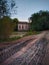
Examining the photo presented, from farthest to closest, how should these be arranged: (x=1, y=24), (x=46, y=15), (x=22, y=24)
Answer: (x=22, y=24) < (x=46, y=15) < (x=1, y=24)

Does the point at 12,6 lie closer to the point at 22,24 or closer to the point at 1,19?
the point at 1,19

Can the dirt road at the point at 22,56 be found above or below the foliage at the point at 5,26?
below

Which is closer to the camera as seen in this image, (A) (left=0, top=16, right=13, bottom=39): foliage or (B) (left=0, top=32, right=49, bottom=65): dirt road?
(B) (left=0, top=32, right=49, bottom=65): dirt road

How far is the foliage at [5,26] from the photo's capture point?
81.7 feet

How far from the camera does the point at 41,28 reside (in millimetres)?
63438

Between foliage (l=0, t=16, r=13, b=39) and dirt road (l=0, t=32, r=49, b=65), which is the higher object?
foliage (l=0, t=16, r=13, b=39)

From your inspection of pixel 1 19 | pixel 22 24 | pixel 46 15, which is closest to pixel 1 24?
pixel 1 19

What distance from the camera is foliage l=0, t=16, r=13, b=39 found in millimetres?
24900

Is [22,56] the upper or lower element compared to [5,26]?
lower

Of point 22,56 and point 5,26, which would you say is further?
point 5,26

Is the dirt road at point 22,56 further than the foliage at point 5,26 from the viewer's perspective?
No

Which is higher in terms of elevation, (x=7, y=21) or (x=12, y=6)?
(x=12, y=6)

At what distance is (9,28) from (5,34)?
1243mm

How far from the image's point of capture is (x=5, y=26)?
2522cm
